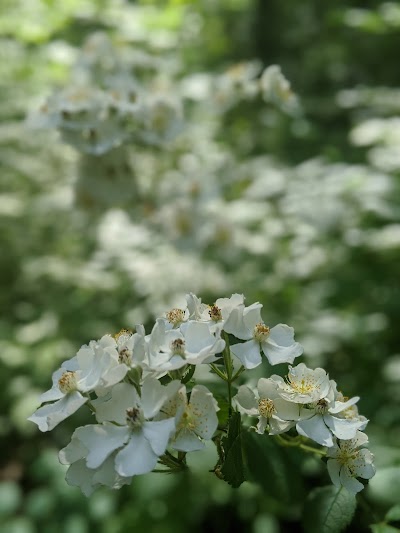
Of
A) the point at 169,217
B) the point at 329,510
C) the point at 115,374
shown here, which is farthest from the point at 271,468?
the point at 169,217

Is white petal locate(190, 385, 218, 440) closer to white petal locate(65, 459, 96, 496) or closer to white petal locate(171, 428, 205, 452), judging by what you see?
white petal locate(171, 428, 205, 452)

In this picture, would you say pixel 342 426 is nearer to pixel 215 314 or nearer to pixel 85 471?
pixel 215 314

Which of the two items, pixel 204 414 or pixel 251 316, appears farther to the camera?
pixel 251 316

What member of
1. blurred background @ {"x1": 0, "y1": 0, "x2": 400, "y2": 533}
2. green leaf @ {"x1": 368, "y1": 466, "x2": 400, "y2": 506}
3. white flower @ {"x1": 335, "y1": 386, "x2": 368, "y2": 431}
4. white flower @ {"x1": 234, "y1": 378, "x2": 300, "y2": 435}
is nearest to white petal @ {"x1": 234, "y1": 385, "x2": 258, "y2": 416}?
white flower @ {"x1": 234, "y1": 378, "x2": 300, "y2": 435}

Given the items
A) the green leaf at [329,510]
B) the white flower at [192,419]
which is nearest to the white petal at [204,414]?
the white flower at [192,419]

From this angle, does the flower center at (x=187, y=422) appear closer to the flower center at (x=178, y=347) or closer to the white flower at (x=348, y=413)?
the flower center at (x=178, y=347)

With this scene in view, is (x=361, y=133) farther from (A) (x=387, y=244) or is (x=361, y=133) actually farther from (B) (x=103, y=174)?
(B) (x=103, y=174)
